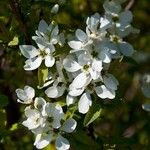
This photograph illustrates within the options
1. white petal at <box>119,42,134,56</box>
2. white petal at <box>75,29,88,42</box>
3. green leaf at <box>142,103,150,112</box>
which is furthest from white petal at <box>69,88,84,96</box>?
green leaf at <box>142,103,150,112</box>

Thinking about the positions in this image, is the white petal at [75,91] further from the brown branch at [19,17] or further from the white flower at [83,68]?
the brown branch at [19,17]

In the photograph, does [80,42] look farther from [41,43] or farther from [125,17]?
[125,17]

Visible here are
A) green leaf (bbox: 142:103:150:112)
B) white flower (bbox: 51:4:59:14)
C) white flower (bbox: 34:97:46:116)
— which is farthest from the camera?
green leaf (bbox: 142:103:150:112)

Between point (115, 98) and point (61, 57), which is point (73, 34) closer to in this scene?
point (61, 57)

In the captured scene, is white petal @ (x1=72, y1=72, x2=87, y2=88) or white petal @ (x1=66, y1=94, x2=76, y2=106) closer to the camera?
white petal @ (x1=72, y1=72, x2=87, y2=88)

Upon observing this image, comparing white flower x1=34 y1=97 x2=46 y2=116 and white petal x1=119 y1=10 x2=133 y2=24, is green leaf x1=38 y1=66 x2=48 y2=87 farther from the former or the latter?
white petal x1=119 y1=10 x2=133 y2=24

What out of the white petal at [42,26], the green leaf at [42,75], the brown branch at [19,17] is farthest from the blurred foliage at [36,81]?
the green leaf at [42,75]

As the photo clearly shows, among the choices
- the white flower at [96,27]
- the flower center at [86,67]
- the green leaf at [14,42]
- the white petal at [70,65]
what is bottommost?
the green leaf at [14,42]
